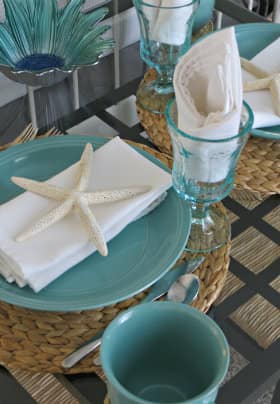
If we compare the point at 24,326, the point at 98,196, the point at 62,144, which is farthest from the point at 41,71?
the point at 24,326

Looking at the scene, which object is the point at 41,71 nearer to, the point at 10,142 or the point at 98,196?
the point at 10,142

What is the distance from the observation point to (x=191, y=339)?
60 centimetres

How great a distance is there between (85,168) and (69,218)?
7 centimetres

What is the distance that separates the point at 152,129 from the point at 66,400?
369mm

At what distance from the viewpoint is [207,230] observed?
0.81 meters

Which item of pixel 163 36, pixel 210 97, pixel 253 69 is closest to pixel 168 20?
pixel 163 36

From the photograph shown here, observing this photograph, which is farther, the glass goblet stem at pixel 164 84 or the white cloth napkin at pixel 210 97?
the glass goblet stem at pixel 164 84

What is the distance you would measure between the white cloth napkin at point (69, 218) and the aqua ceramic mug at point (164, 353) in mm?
140

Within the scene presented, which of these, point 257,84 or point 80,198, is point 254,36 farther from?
point 80,198

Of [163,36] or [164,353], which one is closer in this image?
Answer: [164,353]

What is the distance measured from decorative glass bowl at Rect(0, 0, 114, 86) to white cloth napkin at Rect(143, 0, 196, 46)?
4.1 inches

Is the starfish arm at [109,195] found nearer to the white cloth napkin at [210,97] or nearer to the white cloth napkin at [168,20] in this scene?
the white cloth napkin at [210,97]

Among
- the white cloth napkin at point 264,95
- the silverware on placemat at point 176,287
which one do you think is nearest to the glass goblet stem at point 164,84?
the white cloth napkin at point 264,95

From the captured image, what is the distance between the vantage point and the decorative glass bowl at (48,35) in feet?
3.24
